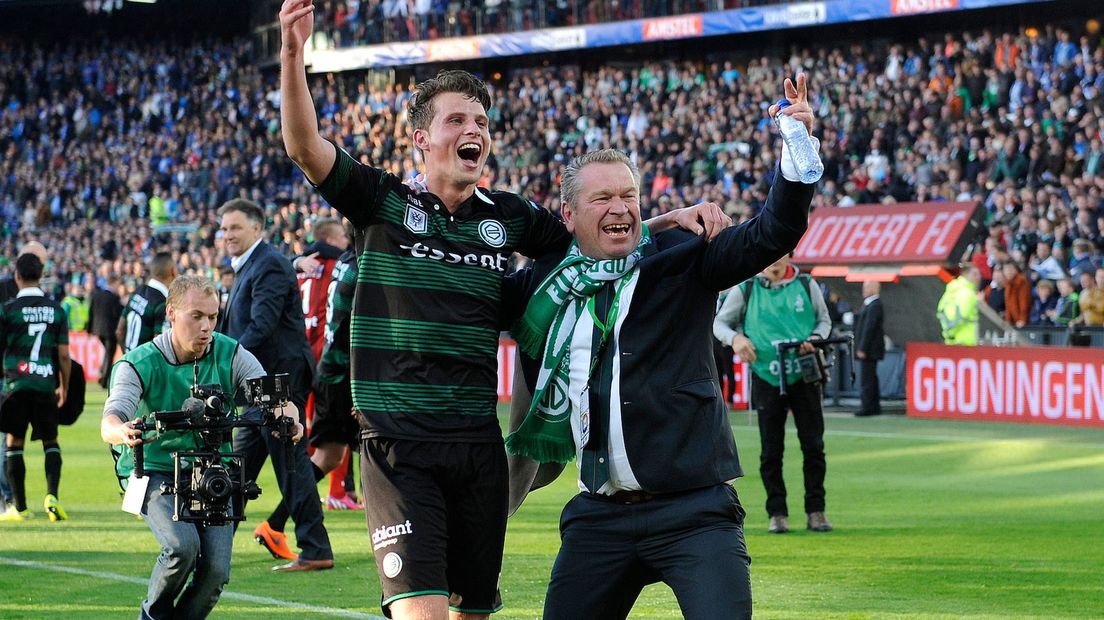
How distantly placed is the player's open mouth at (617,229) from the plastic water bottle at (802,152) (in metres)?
0.61

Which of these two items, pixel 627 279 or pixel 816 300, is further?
pixel 816 300

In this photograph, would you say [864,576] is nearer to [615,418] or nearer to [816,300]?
[816,300]

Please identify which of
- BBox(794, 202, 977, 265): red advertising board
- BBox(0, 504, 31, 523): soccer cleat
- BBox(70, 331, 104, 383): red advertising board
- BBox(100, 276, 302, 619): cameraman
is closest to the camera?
BBox(100, 276, 302, 619): cameraman

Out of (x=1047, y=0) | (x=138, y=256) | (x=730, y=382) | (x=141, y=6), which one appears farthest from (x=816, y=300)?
(x=141, y=6)

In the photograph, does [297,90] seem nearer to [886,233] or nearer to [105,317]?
[886,233]

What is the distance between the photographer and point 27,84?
174 feet

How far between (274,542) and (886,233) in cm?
1444

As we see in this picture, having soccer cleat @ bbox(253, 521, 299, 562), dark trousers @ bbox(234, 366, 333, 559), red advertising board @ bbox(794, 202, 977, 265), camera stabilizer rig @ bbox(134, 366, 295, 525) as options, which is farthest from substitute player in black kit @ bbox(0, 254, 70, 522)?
red advertising board @ bbox(794, 202, 977, 265)

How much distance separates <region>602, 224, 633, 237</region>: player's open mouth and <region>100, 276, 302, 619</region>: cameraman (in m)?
1.96

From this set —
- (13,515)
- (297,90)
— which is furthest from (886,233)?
(297,90)

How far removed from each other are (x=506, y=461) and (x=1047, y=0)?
3117cm

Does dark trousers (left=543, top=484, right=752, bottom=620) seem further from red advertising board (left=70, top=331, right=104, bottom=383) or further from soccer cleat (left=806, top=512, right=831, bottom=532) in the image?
red advertising board (left=70, top=331, right=104, bottom=383)

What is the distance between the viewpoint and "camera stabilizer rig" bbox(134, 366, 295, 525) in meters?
5.93

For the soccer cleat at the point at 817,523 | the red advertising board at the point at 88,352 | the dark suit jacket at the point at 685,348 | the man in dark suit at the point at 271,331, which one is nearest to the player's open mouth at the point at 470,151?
the dark suit jacket at the point at 685,348
